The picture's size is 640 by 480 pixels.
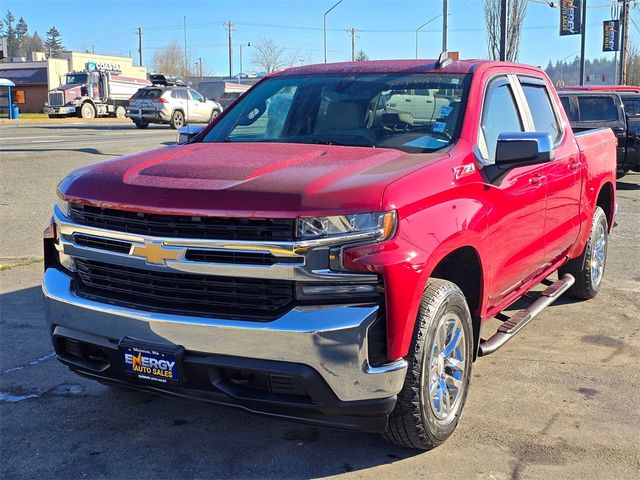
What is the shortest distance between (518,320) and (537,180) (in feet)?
2.93

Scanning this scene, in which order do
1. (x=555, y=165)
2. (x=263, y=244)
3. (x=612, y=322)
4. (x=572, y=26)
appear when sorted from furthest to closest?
(x=572, y=26) → (x=612, y=322) → (x=555, y=165) → (x=263, y=244)

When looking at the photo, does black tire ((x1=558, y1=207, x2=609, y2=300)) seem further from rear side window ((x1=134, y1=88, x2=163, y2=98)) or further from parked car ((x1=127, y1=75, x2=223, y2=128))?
rear side window ((x1=134, y1=88, x2=163, y2=98))

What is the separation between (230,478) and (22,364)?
6.85 ft

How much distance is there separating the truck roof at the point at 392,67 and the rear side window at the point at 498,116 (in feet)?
0.66

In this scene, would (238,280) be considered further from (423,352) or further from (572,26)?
(572,26)

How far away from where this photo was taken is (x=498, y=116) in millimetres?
4465

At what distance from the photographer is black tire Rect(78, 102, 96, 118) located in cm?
4150

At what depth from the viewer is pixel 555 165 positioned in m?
4.96

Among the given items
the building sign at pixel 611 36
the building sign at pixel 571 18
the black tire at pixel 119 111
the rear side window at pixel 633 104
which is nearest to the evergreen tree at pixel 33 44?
the black tire at pixel 119 111

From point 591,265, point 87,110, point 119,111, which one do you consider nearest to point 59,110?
point 87,110

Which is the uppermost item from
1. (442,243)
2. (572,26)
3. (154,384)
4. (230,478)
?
(572,26)

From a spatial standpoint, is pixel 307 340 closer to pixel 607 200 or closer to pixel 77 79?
pixel 607 200

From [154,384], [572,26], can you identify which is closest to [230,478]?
[154,384]

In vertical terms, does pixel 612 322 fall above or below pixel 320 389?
below
